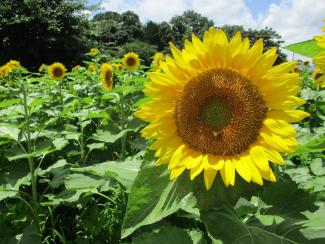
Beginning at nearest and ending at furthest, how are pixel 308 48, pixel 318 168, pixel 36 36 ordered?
pixel 308 48
pixel 318 168
pixel 36 36

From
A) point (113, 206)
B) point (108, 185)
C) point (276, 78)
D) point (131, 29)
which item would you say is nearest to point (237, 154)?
point (276, 78)

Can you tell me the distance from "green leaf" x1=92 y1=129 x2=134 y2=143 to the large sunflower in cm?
140

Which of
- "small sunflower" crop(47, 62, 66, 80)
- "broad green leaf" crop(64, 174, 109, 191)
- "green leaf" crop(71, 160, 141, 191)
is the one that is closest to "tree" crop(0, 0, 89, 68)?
"small sunflower" crop(47, 62, 66, 80)

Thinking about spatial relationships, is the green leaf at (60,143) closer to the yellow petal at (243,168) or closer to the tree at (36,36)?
the yellow petal at (243,168)

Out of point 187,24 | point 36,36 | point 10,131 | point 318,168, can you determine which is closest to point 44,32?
point 36,36

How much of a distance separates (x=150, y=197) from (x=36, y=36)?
2937 cm

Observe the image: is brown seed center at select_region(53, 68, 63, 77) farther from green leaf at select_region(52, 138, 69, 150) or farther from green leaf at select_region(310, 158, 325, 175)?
green leaf at select_region(310, 158, 325, 175)

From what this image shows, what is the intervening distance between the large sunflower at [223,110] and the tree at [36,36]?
27700mm

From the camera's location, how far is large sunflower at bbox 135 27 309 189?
1.25 m

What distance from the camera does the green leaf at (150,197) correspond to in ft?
4.06

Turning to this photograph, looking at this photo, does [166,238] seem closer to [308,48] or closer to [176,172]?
[176,172]

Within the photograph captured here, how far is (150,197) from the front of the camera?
128cm

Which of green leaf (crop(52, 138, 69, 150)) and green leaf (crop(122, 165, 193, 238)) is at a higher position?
green leaf (crop(122, 165, 193, 238))

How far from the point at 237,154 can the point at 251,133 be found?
0.07m
